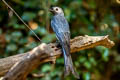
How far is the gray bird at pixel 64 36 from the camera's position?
2248mm

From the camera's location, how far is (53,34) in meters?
3.70

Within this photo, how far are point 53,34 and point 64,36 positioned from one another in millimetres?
1250

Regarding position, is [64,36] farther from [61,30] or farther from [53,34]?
[53,34]

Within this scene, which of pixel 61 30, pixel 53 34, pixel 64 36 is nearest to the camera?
pixel 64 36

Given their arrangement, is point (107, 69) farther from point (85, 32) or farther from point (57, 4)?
point (57, 4)

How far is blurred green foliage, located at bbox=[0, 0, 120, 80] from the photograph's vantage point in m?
3.69

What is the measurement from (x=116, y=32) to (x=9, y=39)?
147 cm

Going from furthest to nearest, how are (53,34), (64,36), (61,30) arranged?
(53,34), (61,30), (64,36)

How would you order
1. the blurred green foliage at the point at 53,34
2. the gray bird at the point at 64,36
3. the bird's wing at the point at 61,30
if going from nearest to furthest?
the gray bird at the point at 64,36 → the bird's wing at the point at 61,30 → the blurred green foliage at the point at 53,34

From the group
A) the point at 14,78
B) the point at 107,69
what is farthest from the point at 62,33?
the point at 107,69

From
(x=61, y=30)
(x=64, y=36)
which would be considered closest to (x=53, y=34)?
(x=61, y=30)

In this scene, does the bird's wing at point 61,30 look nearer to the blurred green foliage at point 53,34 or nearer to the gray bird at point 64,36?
the gray bird at point 64,36

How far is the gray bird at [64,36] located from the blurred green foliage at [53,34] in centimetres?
82

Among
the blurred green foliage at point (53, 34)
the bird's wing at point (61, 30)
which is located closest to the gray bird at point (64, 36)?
the bird's wing at point (61, 30)
